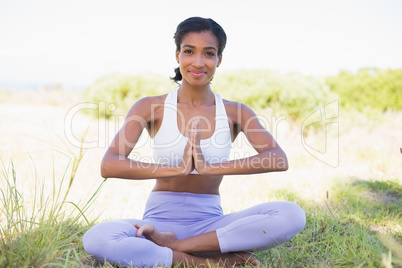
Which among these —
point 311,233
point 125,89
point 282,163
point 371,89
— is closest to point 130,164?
point 282,163

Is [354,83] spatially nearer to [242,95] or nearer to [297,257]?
[242,95]

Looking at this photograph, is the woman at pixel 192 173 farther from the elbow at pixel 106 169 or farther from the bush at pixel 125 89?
the bush at pixel 125 89

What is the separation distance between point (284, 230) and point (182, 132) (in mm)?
960

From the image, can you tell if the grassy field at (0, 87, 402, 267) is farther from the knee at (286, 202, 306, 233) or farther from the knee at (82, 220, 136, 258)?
the knee at (286, 202, 306, 233)

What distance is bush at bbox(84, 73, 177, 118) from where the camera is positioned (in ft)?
35.5

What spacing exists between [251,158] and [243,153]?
14.1 feet

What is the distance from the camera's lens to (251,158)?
97.4 inches

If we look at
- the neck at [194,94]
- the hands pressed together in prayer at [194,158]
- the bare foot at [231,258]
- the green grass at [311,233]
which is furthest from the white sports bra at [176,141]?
the green grass at [311,233]

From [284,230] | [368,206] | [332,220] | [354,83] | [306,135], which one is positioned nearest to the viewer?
[284,230]

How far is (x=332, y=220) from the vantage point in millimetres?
3309

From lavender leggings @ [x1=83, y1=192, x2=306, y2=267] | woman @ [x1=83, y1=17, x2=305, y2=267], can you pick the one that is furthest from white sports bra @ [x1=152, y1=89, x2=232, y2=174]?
lavender leggings @ [x1=83, y1=192, x2=306, y2=267]

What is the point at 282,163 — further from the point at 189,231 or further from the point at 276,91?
the point at 276,91

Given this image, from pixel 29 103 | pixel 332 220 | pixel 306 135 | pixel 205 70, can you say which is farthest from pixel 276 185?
pixel 29 103

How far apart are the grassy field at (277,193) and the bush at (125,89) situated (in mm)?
1695
